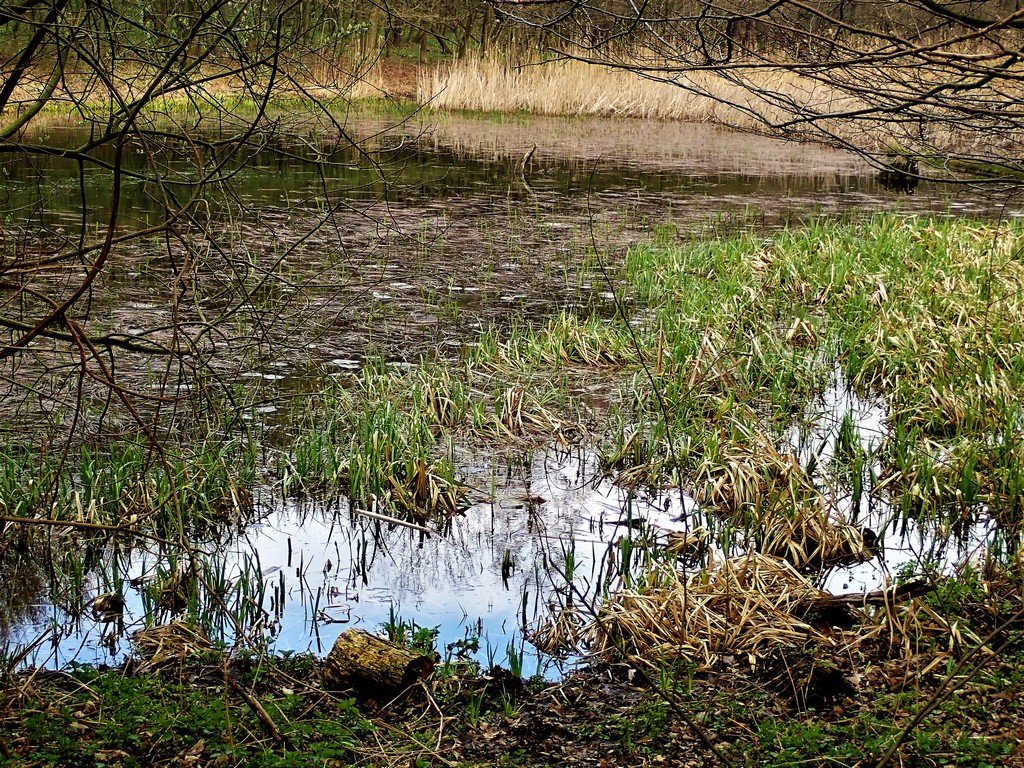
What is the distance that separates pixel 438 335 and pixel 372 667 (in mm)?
4183

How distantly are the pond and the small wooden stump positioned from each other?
0.37 metres

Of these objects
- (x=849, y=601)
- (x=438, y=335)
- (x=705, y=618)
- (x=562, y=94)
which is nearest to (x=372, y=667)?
(x=705, y=618)

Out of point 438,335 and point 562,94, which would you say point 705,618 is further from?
point 562,94

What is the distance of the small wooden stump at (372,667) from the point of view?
3258mm

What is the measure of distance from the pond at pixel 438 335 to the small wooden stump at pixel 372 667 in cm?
37

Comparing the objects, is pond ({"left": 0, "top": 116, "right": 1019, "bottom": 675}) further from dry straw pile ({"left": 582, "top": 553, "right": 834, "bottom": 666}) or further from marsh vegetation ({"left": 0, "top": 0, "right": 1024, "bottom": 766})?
dry straw pile ({"left": 582, "top": 553, "right": 834, "bottom": 666})

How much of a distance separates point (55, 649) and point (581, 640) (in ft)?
6.02

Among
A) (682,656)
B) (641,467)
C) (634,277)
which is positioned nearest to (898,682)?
(682,656)

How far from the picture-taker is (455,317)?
7.62m

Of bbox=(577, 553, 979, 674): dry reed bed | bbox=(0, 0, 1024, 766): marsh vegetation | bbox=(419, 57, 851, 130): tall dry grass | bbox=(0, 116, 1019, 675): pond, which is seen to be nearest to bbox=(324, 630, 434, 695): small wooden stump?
bbox=(0, 0, 1024, 766): marsh vegetation

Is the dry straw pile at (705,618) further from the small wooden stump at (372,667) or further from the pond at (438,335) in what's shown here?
the small wooden stump at (372,667)

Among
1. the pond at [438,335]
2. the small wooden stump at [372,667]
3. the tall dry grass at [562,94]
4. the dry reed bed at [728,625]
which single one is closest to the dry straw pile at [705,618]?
the dry reed bed at [728,625]

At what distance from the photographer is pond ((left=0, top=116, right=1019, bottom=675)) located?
12.8ft

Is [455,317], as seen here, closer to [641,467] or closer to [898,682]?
[641,467]
